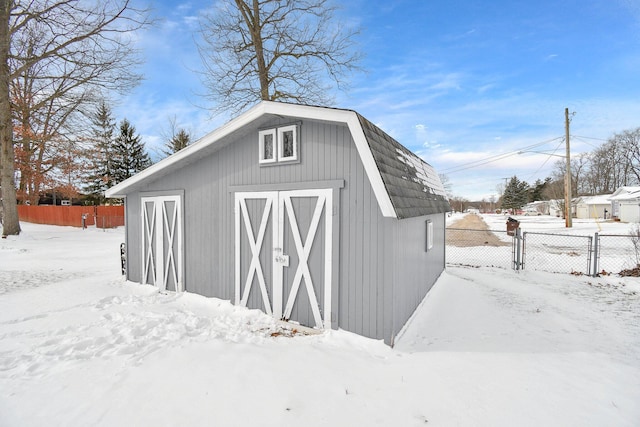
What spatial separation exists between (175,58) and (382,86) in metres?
7.04

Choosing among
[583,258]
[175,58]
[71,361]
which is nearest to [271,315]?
[71,361]

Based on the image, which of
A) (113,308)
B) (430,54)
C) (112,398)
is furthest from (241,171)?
(430,54)

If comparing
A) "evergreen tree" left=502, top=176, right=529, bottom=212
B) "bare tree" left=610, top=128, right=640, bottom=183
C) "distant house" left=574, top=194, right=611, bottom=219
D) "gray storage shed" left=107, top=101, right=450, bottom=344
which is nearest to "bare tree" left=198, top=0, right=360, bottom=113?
"gray storage shed" left=107, top=101, right=450, bottom=344

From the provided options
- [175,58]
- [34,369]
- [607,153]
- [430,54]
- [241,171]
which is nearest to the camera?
[34,369]

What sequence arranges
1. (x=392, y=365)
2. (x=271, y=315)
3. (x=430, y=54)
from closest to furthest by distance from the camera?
(x=392, y=365)
(x=271, y=315)
(x=430, y=54)

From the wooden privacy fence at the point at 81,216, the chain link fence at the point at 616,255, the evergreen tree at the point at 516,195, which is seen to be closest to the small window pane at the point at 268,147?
the chain link fence at the point at 616,255

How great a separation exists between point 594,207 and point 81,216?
167 feet

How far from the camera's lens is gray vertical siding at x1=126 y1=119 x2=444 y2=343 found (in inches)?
152

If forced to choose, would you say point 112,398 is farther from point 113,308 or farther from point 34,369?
point 113,308

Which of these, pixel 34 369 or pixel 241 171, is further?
pixel 241 171

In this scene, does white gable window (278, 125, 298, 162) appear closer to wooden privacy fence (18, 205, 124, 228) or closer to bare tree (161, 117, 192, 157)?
wooden privacy fence (18, 205, 124, 228)

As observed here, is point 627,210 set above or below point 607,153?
below

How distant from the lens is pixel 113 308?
507 cm

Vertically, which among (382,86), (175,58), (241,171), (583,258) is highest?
(175,58)
